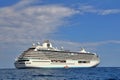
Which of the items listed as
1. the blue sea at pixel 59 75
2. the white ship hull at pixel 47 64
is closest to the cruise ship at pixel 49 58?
the white ship hull at pixel 47 64

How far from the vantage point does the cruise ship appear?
171125 millimetres

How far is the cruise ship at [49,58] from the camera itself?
561ft

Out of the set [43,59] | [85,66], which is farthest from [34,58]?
[85,66]

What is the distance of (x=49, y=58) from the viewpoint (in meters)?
174

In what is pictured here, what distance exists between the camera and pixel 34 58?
17175cm

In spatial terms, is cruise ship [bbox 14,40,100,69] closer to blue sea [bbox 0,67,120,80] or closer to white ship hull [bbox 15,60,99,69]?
white ship hull [bbox 15,60,99,69]

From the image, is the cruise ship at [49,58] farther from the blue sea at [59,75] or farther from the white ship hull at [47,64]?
the blue sea at [59,75]

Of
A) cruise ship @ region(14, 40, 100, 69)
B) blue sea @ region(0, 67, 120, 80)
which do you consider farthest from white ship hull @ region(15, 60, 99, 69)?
blue sea @ region(0, 67, 120, 80)

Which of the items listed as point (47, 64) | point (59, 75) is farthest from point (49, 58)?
point (59, 75)

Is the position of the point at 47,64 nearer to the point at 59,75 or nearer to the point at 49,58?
the point at 49,58

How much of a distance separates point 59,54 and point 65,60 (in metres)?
4.36

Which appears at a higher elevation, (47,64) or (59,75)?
(59,75)

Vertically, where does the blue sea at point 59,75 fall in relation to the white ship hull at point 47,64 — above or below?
above

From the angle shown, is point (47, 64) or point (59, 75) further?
point (47, 64)
